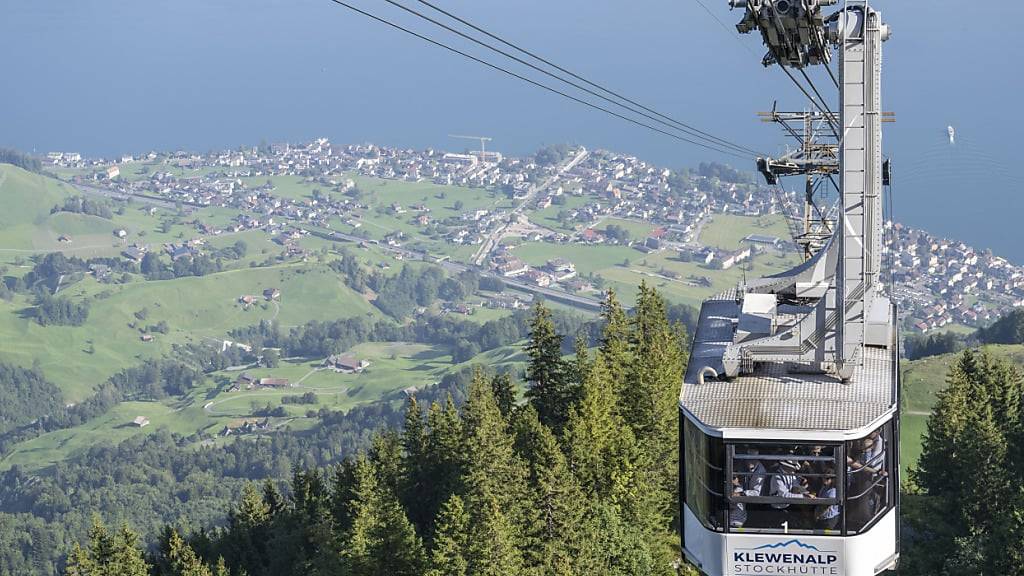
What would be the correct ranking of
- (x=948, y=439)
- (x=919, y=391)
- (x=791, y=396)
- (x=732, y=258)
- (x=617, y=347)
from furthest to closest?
(x=732, y=258), (x=919, y=391), (x=617, y=347), (x=948, y=439), (x=791, y=396)

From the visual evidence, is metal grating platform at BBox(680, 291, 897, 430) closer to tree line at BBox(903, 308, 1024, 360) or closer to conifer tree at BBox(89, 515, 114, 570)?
conifer tree at BBox(89, 515, 114, 570)

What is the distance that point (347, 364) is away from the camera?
578 feet

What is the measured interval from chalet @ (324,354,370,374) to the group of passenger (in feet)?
524

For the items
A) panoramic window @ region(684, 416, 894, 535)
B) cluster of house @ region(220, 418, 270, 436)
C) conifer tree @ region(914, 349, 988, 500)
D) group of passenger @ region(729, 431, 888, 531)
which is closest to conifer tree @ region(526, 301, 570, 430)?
conifer tree @ region(914, 349, 988, 500)

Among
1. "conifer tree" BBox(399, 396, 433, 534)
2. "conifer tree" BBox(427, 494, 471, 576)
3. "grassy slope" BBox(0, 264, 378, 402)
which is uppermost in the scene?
"conifer tree" BBox(427, 494, 471, 576)

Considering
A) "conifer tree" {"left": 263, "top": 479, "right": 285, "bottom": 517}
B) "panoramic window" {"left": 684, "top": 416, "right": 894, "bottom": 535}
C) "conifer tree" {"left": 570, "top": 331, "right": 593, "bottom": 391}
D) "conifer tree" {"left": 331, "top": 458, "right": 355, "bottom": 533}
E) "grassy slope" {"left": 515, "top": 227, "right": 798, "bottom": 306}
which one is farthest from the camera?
"grassy slope" {"left": 515, "top": 227, "right": 798, "bottom": 306}

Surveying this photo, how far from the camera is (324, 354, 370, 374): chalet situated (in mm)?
175250

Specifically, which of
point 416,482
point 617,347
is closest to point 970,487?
point 617,347

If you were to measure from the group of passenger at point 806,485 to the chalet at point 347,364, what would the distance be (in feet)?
524

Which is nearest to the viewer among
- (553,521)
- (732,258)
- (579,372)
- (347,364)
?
(553,521)

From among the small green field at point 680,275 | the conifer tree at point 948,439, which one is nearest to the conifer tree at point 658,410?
the conifer tree at point 948,439

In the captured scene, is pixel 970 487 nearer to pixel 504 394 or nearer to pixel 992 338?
pixel 504 394

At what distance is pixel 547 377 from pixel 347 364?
14027 centimetres

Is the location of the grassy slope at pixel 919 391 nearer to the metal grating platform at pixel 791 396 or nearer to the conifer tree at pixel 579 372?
the conifer tree at pixel 579 372
